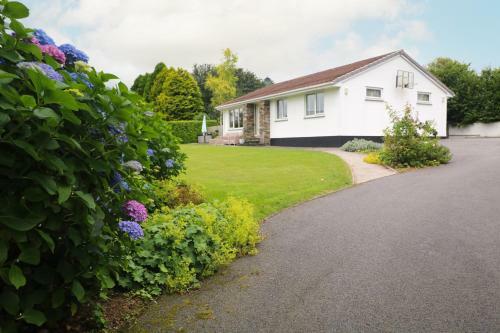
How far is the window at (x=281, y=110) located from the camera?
27078mm

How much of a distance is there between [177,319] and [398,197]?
23.6ft

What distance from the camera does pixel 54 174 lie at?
2.26 meters

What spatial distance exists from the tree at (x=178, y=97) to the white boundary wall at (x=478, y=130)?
23529mm

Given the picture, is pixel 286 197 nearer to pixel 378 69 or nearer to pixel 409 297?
pixel 409 297

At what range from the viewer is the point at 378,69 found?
2358 centimetres

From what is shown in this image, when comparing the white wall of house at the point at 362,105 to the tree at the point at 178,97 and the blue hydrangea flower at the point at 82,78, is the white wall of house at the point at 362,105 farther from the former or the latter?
the blue hydrangea flower at the point at 82,78

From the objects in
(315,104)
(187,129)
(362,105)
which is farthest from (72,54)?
(187,129)

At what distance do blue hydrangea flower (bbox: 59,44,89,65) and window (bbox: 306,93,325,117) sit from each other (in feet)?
69.8

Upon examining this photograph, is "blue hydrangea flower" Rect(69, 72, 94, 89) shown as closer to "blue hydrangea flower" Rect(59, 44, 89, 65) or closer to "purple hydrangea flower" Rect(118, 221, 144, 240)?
"blue hydrangea flower" Rect(59, 44, 89, 65)

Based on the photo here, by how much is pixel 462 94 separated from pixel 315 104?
1552cm

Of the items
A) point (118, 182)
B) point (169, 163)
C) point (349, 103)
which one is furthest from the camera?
point (349, 103)

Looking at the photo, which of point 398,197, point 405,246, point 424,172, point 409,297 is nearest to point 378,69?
point 424,172

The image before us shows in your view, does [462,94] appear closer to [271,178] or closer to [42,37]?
[271,178]

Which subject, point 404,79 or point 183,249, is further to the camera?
point 404,79
